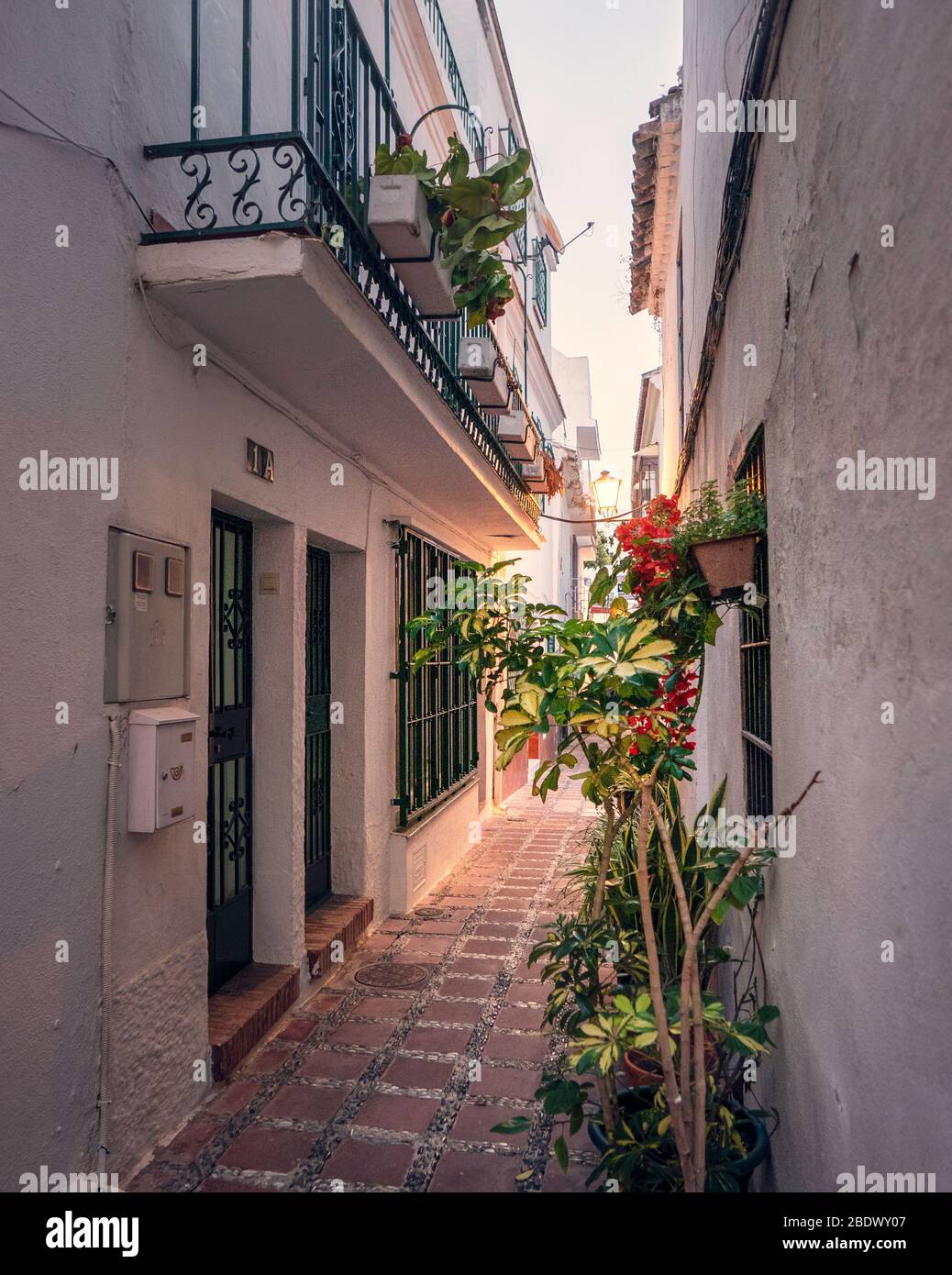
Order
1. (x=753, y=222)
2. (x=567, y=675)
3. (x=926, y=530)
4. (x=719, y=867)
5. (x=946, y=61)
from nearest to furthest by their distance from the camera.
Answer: (x=946, y=61) < (x=926, y=530) < (x=567, y=675) < (x=719, y=867) < (x=753, y=222)

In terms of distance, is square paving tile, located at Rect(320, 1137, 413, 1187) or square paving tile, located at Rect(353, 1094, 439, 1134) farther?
square paving tile, located at Rect(353, 1094, 439, 1134)

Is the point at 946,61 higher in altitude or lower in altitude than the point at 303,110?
lower

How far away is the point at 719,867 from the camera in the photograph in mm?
→ 2678

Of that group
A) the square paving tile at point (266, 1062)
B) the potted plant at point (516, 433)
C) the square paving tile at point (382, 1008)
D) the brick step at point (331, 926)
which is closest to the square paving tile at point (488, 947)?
A: the brick step at point (331, 926)

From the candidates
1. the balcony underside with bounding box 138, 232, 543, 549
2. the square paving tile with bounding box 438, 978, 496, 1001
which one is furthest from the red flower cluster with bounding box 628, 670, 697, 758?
the square paving tile with bounding box 438, 978, 496, 1001

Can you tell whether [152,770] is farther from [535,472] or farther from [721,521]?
[535,472]

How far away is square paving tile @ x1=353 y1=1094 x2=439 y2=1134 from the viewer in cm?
355

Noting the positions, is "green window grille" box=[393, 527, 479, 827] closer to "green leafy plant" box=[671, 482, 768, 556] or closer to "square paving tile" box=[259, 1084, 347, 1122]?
"square paving tile" box=[259, 1084, 347, 1122]

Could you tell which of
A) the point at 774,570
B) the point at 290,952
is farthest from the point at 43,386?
the point at 290,952

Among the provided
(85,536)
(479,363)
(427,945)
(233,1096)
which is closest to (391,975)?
(427,945)

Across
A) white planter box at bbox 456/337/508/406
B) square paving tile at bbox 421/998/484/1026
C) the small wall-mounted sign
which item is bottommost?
square paving tile at bbox 421/998/484/1026

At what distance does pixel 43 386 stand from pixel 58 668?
0.95m

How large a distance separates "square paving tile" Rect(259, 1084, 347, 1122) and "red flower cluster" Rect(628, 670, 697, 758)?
2.09m
